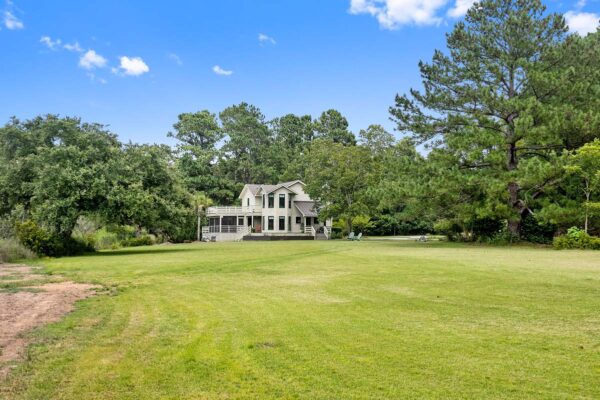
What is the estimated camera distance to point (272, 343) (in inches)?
209

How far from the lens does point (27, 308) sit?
752 cm

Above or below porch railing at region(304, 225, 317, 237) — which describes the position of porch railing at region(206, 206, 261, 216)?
above

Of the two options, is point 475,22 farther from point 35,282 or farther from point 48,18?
point 35,282

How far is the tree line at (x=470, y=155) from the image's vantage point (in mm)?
22766

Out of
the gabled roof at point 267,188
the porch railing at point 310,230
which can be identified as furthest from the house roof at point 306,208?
the gabled roof at point 267,188

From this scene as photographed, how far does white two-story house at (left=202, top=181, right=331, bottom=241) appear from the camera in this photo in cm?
4869

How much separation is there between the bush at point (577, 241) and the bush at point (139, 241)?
27.4 metres

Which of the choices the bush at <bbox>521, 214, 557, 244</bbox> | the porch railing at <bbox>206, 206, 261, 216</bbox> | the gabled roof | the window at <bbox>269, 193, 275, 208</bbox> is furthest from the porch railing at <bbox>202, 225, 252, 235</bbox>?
the bush at <bbox>521, 214, 557, 244</bbox>

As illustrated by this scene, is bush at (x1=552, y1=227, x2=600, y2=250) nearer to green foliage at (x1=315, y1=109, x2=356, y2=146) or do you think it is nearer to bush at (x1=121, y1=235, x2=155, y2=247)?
bush at (x1=121, y1=235, x2=155, y2=247)

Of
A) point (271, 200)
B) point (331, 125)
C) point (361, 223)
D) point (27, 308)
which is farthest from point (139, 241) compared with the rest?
point (331, 125)

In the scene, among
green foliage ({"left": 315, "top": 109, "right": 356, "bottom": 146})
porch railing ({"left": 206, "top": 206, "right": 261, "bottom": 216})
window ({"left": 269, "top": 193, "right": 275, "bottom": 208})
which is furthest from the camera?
green foliage ({"left": 315, "top": 109, "right": 356, "bottom": 146})

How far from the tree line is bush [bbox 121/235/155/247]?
6.78 m

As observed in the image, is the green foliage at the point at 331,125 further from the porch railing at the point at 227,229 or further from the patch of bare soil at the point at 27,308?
the patch of bare soil at the point at 27,308

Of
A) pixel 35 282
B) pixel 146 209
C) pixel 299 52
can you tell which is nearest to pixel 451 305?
pixel 35 282
